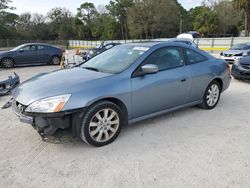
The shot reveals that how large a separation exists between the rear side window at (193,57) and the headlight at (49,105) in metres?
2.49

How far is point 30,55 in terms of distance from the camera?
12.9 m

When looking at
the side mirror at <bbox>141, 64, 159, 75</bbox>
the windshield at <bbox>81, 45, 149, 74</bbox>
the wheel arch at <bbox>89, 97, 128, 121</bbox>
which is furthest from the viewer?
the windshield at <bbox>81, 45, 149, 74</bbox>

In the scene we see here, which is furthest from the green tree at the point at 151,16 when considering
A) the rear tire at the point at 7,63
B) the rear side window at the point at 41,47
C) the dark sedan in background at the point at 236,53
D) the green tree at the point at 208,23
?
the rear tire at the point at 7,63

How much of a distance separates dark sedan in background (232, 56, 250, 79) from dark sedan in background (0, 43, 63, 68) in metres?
9.94

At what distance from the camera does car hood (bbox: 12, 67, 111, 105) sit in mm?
3152

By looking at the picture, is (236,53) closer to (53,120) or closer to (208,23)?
(53,120)

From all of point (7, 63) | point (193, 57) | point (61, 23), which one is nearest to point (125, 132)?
point (193, 57)

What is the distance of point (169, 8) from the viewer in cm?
4991

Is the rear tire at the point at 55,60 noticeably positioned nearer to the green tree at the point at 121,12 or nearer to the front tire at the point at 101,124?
the front tire at the point at 101,124

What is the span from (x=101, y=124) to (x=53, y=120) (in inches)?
26.3

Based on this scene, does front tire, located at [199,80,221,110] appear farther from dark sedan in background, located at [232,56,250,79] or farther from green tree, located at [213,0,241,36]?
green tree, located at [213,0,241,36]

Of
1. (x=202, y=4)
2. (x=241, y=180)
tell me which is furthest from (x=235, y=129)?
(x=202, y=4)

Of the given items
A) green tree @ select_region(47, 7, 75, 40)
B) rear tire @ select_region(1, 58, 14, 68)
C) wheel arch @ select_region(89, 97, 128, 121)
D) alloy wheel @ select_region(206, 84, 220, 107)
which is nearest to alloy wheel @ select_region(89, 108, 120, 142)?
wheel arch @ select_region(89, 97, 128, 121)

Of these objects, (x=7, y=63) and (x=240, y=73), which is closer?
(x=240, y=73)
